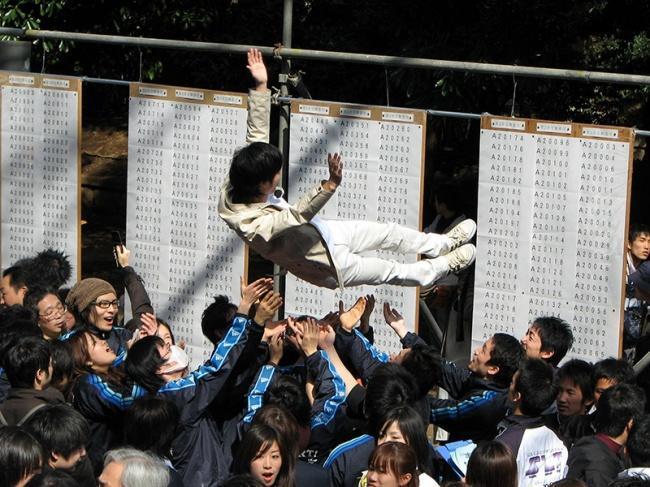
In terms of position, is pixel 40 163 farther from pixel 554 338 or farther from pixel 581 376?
pixel 581 376

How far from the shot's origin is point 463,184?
13195 millimetres

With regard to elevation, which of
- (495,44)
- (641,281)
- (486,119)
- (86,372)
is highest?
(495,44)

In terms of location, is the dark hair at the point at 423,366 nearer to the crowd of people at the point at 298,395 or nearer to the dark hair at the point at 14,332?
the crowd of people at the point at 298,395

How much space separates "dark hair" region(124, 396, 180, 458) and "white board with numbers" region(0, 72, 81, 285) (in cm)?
366

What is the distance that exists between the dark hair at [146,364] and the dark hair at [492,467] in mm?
1745

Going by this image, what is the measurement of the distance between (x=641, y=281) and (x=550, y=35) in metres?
4.20

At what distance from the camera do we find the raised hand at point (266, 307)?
6.25 m

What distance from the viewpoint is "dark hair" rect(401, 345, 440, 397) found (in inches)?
250

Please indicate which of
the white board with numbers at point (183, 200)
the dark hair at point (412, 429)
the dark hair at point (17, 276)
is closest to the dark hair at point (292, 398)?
the dark hair at point (412, 429)

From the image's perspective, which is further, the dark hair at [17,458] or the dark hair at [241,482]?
the dark hair at [17,458]

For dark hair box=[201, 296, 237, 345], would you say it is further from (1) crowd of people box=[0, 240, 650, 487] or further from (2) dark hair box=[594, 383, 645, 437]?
(2) dark hair box=[594, 383, 645, 437]

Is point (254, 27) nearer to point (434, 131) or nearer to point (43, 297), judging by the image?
point (434, 131)

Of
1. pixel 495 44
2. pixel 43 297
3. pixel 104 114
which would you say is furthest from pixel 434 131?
pixel 104 114

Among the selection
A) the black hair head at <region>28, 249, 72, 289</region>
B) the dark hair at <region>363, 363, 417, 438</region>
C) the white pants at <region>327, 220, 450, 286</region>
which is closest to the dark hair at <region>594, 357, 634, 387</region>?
the dark hair at <region>363, 363, 417, 438</region>
